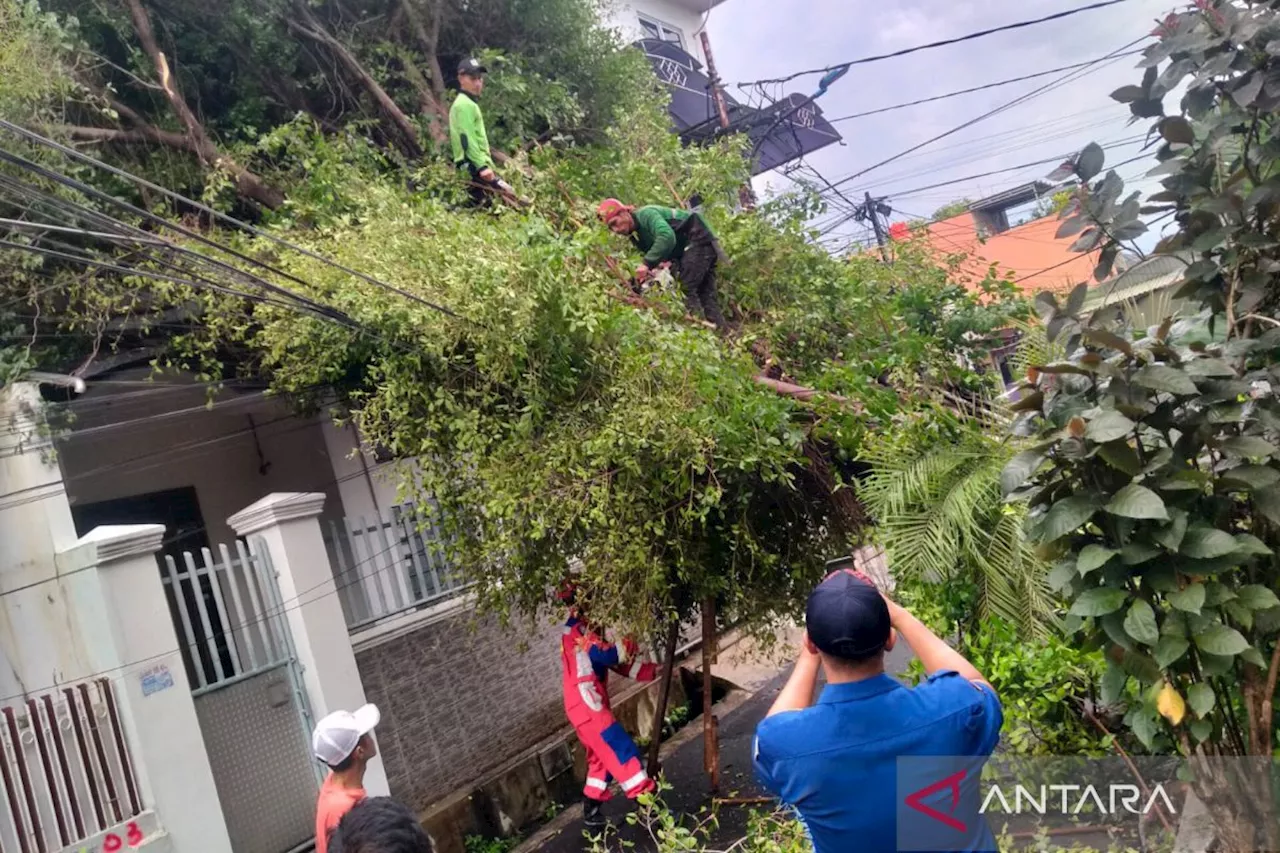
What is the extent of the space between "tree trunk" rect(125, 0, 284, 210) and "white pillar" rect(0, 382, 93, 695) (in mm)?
2259

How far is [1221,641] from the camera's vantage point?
102 inches

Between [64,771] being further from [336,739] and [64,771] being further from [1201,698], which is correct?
[1201,698]

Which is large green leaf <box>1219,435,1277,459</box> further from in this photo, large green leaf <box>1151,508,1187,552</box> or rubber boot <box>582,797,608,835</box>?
rubber boot <box>582,797,608,835</box>

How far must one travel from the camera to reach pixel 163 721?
15.6ft

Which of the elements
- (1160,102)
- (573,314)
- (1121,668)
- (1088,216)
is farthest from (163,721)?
(1160,102)

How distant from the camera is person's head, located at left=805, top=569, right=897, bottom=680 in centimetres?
198

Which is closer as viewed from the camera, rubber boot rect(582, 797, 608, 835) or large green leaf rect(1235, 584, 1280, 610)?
large green leaf rect(1235, 584, 1280, 610)

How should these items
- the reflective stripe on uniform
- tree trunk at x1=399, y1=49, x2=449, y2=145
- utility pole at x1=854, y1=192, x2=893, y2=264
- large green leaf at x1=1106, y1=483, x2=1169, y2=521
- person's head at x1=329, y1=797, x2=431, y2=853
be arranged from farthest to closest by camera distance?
utility pole at x1=854, y1=192, x2=893, y2=264 < tree trunk at x1=399, y1=49, x2=449, y2=145 < the reflective stripe on uniform < large green leaf at x1=1106, y1=483, x2=1169, y2=521 < person's head at x1=329, y1=797, x2=431, y2=853

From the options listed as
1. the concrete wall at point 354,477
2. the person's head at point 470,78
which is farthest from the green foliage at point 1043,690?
the person's head at point 470,78

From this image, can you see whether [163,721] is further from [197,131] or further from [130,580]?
[197,131]

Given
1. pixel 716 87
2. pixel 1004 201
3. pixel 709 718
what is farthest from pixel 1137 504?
pixel 1004 201

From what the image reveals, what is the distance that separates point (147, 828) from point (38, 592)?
1.51m

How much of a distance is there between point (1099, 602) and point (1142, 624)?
0.12 m

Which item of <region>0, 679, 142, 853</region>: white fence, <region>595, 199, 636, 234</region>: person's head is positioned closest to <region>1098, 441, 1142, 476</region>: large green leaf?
<region>595, 199, 636, 234</region>: person's head
